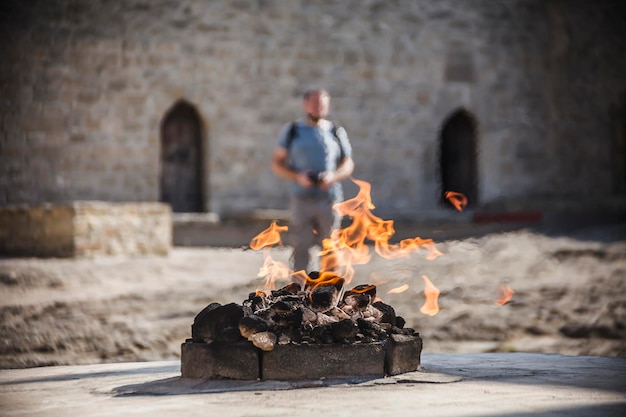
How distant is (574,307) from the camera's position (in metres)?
8.12

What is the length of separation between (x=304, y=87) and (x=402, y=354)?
10277mm

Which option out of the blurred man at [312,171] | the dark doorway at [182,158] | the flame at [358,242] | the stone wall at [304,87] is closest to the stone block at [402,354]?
the flame at [358,242]

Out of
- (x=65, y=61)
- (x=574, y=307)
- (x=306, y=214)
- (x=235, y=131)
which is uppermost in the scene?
(x=65, y=61)

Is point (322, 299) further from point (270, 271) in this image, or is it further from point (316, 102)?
point (316, 102)

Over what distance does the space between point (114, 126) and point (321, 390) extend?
405 inches

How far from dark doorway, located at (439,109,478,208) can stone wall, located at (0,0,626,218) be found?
0.94 ft

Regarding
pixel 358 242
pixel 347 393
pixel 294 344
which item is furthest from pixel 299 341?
pixel 358 242

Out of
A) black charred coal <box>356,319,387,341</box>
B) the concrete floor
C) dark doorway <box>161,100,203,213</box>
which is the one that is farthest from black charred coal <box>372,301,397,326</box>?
dark doorway <box>161,100,203,213</box>

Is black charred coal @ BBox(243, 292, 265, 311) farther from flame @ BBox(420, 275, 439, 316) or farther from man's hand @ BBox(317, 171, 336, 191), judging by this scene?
flame @ BBox(420, 275, 439, 316)

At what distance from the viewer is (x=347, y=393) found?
13.1 feet

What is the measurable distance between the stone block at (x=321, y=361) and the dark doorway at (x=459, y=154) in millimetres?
11288

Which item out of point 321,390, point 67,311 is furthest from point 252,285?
point 321,390

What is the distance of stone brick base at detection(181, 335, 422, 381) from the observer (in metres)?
4.30

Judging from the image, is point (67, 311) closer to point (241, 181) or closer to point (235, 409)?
Result: point (235, 409)
